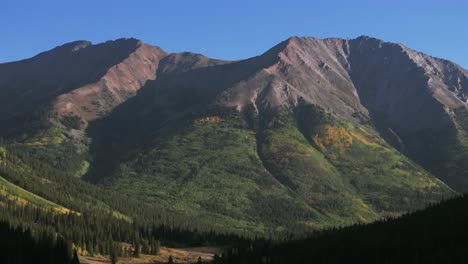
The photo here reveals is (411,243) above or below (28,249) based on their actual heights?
above

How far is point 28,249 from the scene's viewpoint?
15262cm

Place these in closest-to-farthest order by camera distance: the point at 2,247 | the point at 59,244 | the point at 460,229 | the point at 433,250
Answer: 1. the point at 433,250
2. the point at 460,229
3. the point at 2,247
4. the point at 59,244

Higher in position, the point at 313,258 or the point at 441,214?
the point at 441,214

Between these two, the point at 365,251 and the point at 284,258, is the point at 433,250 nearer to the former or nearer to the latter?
the point at 365,251

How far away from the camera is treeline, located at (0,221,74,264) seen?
146625mm

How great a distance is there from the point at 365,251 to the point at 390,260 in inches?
743

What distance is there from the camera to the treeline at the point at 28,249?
14662 centimetres

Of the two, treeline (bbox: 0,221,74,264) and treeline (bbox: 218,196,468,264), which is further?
treeline (bbox: 0,221,74,264)

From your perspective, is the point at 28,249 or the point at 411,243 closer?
the point at 411,243

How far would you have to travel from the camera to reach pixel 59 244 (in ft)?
553

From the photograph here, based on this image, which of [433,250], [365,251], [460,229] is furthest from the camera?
[365,251]

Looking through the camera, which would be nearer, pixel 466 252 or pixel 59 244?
pixel 466 252

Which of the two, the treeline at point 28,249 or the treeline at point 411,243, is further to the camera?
the treeline at point 28,249

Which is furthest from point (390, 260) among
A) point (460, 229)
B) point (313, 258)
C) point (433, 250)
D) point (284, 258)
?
point (284, 258)
